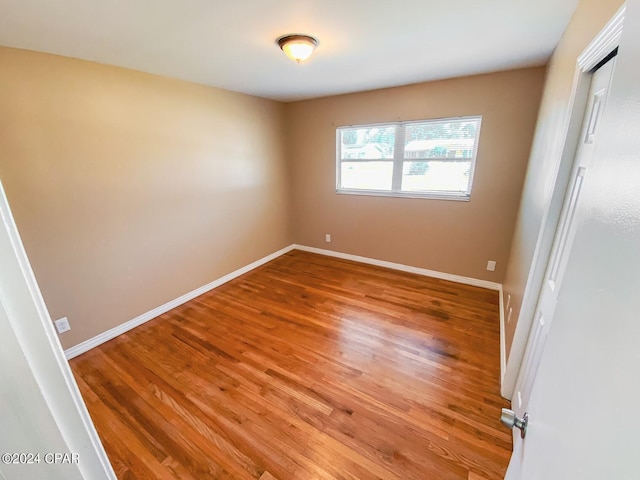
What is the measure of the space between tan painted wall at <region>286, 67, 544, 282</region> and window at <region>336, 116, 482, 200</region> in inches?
3.7

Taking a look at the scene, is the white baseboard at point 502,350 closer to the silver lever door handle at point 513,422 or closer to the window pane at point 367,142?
the silver lever door handle at point 513,422

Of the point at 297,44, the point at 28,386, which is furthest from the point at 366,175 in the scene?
the point at 28,386

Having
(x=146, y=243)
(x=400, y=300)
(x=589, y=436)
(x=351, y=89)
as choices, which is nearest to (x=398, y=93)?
(x=351, y=89)

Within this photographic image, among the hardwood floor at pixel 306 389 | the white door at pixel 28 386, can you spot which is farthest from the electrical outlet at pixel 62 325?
the white door at pixel 28 386

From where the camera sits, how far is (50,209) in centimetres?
201

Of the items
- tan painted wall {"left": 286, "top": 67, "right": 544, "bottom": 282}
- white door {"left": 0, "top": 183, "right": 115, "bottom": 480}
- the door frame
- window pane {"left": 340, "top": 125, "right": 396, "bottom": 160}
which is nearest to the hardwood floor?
the door frame

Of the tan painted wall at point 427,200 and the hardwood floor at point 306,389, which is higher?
the tan painted wall at point 427,200

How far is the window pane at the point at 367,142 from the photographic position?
343cm

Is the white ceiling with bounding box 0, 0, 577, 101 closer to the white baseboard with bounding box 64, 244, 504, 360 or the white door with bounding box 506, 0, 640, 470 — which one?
the white door with bounding box 506, 0, 640, 470

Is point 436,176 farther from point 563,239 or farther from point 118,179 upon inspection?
point 118,179

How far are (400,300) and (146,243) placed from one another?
8.88 ft

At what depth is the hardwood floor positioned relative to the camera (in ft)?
4.68

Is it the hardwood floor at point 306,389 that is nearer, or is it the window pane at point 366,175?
the hardwood floor at point 306,389

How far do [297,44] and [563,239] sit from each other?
6.23 ft
